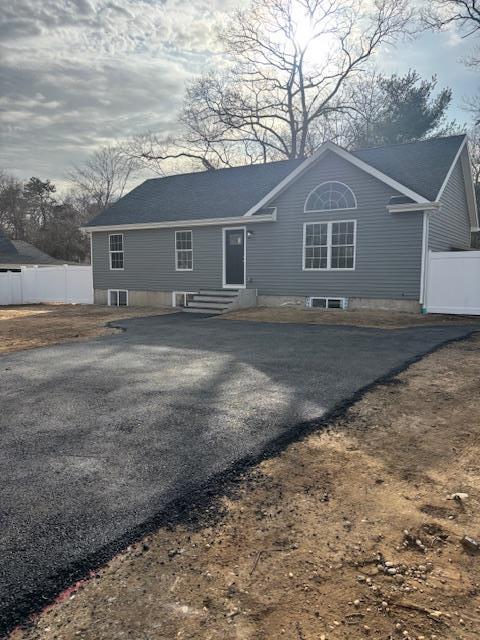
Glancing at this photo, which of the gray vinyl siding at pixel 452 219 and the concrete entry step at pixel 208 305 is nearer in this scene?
the gray vinyl siding at pixel 452 219

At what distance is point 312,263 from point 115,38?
880 cm

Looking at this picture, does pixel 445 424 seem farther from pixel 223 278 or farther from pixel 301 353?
pixel 223 278

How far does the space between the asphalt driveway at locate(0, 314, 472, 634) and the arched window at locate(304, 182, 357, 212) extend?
6.00 m

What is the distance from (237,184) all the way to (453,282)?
9.25 meters

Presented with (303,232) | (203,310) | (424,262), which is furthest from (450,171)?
(203,310)

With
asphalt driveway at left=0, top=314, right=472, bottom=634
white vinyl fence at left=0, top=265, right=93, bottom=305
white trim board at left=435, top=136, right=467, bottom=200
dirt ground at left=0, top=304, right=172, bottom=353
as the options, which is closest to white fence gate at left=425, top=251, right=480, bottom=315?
white trim board at left=435, top=136, right=467, bottom=200

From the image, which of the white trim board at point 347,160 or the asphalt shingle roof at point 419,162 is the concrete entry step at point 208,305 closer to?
the white trim board at point 347,160

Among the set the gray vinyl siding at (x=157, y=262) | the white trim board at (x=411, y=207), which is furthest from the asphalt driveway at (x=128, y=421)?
the gray vinyl siding at (x=157, y=262)

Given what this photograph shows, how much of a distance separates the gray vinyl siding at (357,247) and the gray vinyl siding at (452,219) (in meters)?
1.07

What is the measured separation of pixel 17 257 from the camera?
31250mm

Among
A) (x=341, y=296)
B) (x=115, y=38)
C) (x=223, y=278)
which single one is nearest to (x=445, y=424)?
(x=341, y=296)

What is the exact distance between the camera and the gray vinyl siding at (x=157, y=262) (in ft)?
53.0

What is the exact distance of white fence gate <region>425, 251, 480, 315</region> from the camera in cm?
1236

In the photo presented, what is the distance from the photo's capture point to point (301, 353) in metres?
7.61
